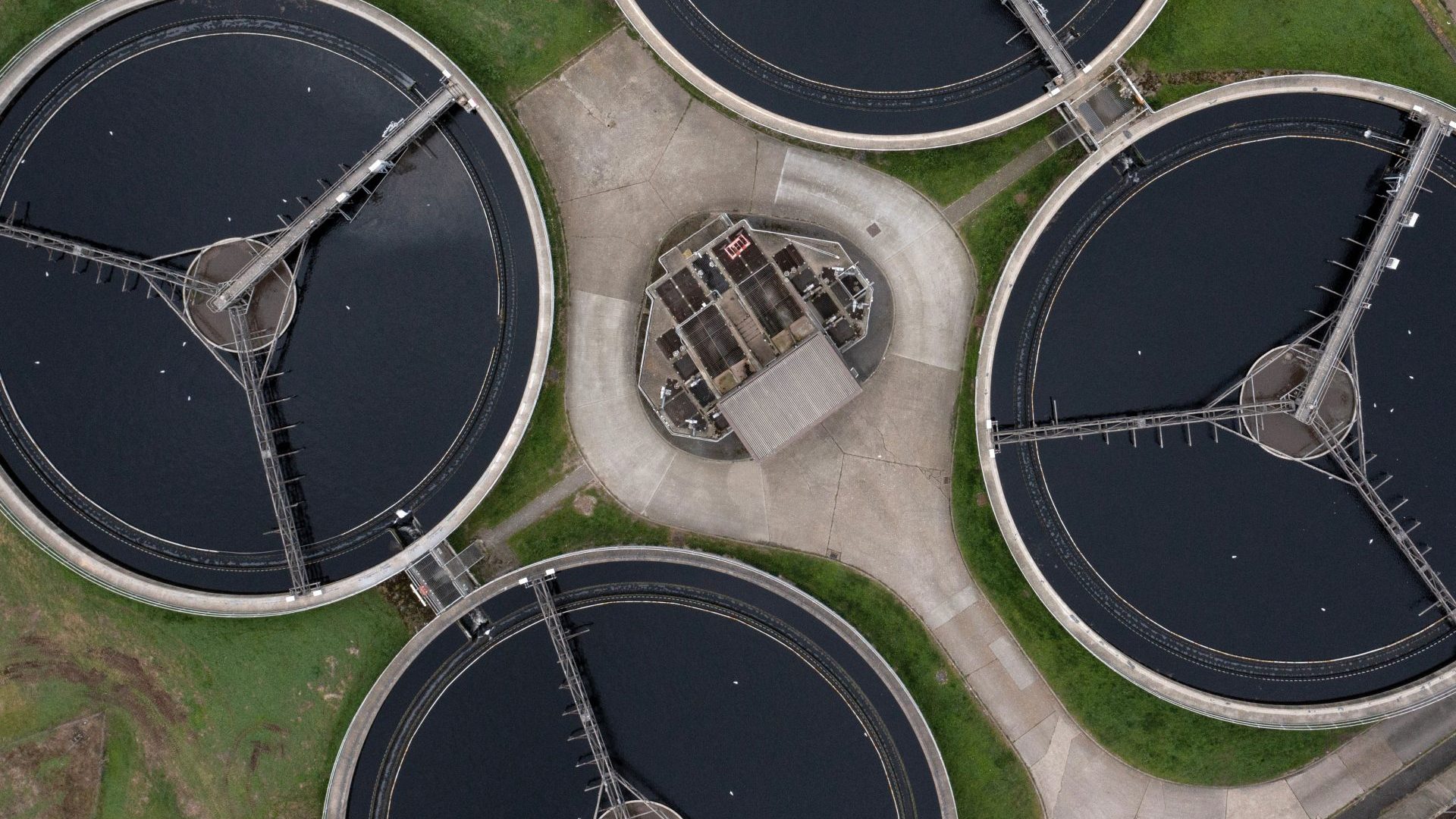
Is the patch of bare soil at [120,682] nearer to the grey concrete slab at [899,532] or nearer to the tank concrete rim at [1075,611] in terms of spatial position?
the grey concrete slab at [899,532]

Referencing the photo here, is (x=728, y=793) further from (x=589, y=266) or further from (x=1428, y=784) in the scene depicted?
(x=1428, y=784)

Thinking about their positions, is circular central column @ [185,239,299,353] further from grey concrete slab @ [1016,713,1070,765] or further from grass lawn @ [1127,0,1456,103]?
grass lawn @ [1127,0,1456,103]

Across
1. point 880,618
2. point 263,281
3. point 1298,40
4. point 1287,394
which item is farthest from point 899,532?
point 263,281

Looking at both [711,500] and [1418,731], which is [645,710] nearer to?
[711,500]

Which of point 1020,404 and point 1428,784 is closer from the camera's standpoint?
point 1020,404

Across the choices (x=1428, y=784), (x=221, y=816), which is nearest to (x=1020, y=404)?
(x=1428, y=784)

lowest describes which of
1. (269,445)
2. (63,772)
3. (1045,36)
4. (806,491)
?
(806,491)

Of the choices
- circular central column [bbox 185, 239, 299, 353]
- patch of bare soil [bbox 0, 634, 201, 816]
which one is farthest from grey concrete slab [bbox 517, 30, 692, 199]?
patch of bare soil [bbox 0, 634, 201, 816]

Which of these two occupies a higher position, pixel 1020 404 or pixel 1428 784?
pixel 1020 404

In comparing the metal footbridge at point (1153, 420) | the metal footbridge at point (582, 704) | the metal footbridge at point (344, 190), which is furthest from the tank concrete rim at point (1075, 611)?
the metal footbridge at point (344, 190)
